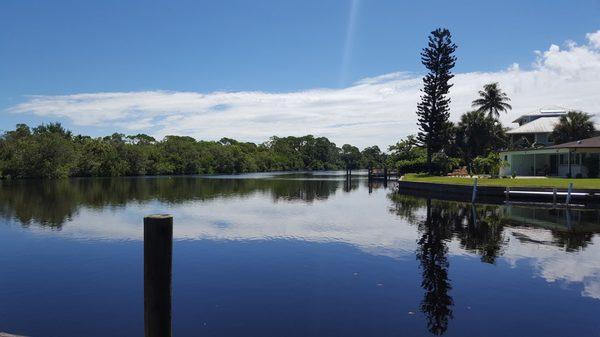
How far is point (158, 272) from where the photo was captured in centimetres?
441

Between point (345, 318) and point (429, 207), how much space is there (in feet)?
65.0

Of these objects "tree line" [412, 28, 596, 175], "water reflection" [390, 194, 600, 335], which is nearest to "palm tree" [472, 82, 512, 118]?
"tree line" [412, 28, 596, 175]

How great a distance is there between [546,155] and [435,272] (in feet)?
123

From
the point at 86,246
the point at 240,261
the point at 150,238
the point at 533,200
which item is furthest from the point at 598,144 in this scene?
the point at 150,238

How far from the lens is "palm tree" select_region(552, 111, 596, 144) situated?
49.5m

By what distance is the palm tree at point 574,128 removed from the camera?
162 ft

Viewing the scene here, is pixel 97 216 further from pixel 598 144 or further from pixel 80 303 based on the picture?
pixel 598 144

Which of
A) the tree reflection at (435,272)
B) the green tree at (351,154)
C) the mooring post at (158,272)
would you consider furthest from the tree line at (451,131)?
the green tree at (351,154)

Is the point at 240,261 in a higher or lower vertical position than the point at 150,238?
lower

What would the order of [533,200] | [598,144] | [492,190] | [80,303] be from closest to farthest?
1. [80,303]
2. [533,200]
3. [492,190]
4. [598,144]

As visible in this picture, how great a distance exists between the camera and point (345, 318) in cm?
798

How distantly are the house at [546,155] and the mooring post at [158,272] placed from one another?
127ft

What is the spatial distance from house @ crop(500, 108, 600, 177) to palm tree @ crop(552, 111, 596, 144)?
2.91 meters

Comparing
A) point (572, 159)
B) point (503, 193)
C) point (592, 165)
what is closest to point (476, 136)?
point (572, 159)
